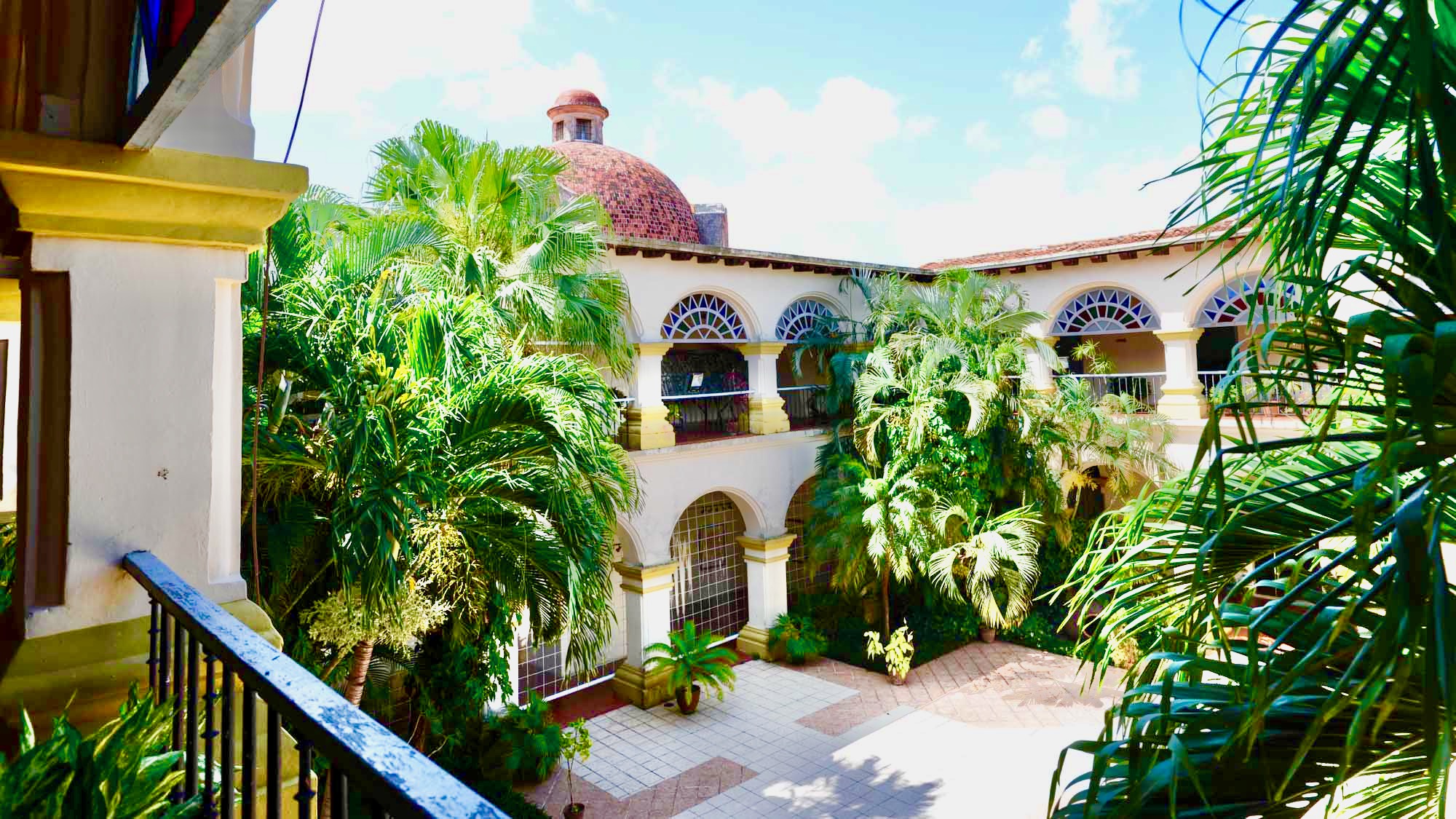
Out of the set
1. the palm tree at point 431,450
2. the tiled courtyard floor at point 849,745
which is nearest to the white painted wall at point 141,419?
the palm tree at point 431,450

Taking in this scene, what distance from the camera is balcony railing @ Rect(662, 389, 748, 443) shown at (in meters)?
14.8

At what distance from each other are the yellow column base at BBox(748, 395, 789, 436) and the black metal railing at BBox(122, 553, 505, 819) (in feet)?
39.1

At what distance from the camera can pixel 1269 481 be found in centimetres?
303

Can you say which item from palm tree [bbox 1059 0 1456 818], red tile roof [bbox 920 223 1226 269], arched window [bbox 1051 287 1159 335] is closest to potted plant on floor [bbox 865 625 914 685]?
arched window [bbox 1051 287 1159 335]

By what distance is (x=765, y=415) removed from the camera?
46.7ft

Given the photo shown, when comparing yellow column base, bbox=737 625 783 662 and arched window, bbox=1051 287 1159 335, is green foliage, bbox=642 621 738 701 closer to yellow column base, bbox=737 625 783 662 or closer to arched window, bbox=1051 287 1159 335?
yellow column base, bbox=737 625 783 662

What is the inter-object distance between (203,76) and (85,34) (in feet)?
3.50

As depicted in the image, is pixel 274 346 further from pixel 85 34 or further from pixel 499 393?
pixel 85 34

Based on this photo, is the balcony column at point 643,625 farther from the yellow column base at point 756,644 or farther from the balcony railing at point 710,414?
the balcony railing at point 710,414

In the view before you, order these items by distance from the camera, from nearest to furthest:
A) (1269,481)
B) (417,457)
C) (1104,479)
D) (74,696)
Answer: (74,696), (1269,481), (417,457), (1104,479)

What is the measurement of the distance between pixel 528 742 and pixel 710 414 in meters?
7.05

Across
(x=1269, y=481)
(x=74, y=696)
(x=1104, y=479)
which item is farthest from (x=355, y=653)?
(x=1104, y=479)

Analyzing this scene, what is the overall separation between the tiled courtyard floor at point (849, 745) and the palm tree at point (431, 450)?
389 centimetres

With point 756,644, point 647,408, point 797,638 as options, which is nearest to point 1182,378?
point 797,638
